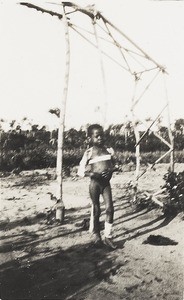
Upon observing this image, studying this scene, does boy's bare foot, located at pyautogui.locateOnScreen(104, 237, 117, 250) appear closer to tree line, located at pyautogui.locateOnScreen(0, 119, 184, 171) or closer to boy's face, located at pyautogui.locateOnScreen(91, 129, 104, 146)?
boy's face, located at pyautogui.locateOnScreen(91, 129, 104, 146)

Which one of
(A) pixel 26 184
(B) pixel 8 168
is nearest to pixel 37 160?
(B) pixel 8 168

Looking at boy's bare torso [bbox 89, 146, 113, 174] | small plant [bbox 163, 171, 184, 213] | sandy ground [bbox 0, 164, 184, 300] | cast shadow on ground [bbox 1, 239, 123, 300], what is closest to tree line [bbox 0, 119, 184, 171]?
small plant [bbox 163, 171, 184, 213]

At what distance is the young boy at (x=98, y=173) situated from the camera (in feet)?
15.8

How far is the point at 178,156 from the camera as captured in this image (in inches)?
728

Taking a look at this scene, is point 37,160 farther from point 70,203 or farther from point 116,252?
point 116,252

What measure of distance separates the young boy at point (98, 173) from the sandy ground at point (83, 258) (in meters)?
0.30

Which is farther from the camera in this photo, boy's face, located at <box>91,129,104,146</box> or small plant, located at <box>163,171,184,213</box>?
small plant, located at <box>163,171,184,213</box>

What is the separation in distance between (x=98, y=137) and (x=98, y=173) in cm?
47

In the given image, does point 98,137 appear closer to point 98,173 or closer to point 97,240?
point 98,173

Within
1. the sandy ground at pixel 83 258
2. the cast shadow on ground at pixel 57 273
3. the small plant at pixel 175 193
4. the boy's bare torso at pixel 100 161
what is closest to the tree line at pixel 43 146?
the small plant at pixel 175 193

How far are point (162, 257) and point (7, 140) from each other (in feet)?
51.8

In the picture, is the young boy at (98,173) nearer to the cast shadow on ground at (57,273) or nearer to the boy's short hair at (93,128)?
the boy's short hair at (93,128)

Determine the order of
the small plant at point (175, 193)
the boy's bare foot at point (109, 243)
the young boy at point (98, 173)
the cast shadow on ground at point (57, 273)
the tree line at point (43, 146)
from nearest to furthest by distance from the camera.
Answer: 1. the cast shadow on ground at point (57, 273)
2. the boy's bare foot at point (109, 243)
3. the young boy at point (98, 173)
4. the small plant at point (175, 193)
5. the tree line at point (43, 146)

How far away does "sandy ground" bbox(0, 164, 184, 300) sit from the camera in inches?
138
